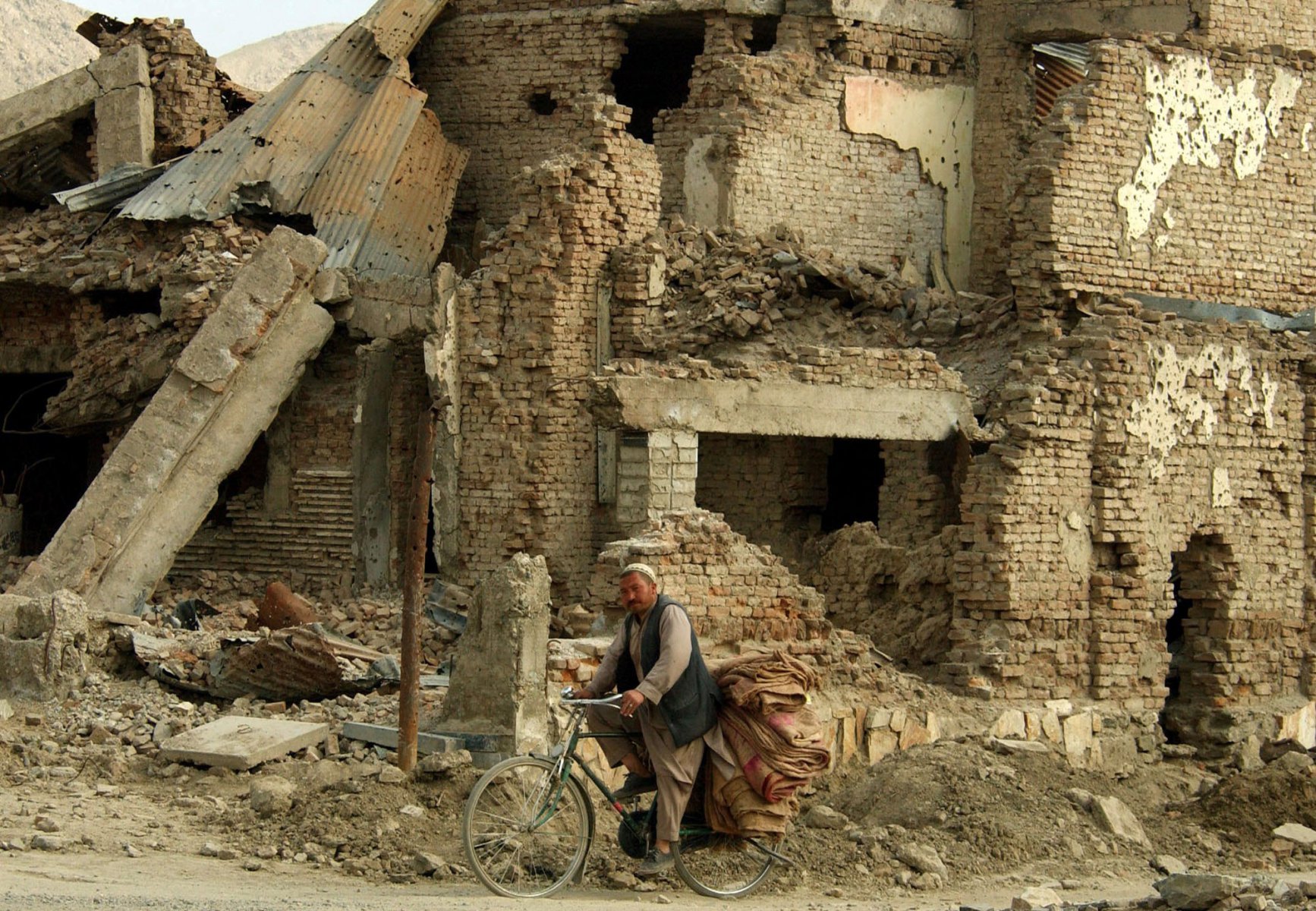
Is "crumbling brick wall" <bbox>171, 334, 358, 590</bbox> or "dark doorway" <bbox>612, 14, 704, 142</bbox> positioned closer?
"crumbling brick wall" <bbox>171, 334, 358, 590</bbox>

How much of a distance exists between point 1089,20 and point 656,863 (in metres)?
11.8

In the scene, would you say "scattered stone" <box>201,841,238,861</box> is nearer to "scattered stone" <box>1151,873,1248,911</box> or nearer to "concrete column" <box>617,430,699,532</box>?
"scattered stone" <box>1151,873,1248,911</box>

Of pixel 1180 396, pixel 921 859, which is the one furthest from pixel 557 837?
pixel 1180 396

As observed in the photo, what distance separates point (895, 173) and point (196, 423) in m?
6.80

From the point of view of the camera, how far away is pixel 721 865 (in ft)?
32.3

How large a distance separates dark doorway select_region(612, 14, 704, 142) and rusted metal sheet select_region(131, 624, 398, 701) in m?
8.35

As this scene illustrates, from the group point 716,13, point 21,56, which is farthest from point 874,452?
point 21,56

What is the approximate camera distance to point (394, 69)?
18.9 meters

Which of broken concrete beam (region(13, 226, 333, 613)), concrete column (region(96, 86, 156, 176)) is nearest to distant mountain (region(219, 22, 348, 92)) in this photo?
concrete column (region(96, 86, 156, 176))

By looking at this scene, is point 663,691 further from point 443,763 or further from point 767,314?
point 767,314

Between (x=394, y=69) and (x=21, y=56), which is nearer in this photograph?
(x=394, y=69)

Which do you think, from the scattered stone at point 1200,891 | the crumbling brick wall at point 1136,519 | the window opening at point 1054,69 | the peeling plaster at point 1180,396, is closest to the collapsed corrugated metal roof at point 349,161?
the window opening at point 1054,69

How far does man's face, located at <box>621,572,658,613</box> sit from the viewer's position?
9484mm

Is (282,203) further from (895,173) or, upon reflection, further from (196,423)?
(895,173)
